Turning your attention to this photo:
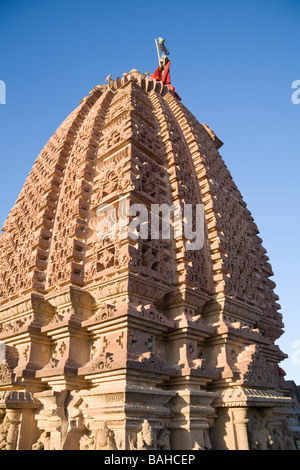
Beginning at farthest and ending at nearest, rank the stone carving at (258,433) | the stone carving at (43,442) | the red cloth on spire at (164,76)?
the red cloth on spire at (164,76) → the stone carving at (258,433) → the stone carving at (43,442)

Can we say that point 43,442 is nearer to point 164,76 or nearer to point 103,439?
point 103,439

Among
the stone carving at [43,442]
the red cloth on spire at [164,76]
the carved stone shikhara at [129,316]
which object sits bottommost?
the stone carving at [43,442]

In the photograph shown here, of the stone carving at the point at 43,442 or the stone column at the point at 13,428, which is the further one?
the stone column at the point at 13,428

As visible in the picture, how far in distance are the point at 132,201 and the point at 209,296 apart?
3.39 m

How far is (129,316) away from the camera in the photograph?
758 centimetres

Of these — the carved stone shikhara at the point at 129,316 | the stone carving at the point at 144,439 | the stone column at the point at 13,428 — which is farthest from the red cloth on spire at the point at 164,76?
the stone carving at the point at 144,439

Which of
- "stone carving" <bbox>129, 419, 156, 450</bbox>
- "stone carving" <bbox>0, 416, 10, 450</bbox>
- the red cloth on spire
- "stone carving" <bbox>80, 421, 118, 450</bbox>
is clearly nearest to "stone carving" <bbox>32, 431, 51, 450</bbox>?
"stone carving" <bbox>0, 416, 10, 450</bbox>
